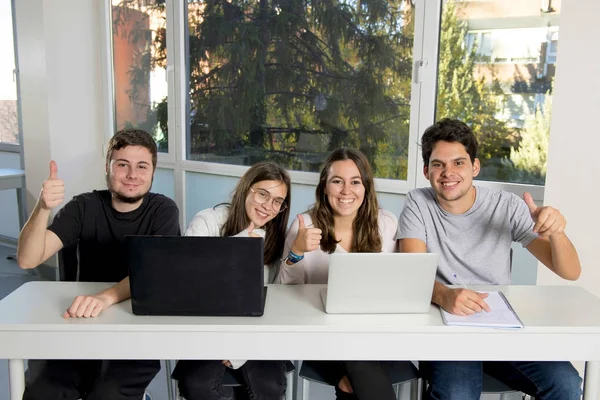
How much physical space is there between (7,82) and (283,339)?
4745 millimetres

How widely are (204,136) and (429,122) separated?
1.75 meters

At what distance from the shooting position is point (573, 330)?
1.50 metres

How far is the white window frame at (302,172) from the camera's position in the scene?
3070 mm

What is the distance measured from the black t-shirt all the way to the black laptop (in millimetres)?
541

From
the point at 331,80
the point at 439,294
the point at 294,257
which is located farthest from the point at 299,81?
the point at 439,294

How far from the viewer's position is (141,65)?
438 centimetres

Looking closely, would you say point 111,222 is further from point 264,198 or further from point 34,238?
point 264,198

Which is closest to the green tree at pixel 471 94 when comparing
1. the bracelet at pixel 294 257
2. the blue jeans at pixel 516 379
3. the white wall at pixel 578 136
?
the white wall at pixel 578 136

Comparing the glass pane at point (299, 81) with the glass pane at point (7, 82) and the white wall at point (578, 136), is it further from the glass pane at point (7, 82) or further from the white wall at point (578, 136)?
the glass pane at point (7, 82)

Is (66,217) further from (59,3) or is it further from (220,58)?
(59,3)

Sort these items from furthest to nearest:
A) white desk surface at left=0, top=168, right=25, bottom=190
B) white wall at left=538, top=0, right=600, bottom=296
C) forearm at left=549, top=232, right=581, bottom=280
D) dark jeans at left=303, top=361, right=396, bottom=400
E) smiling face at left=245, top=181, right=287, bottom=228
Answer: white desk surface at left=0, top=168, right=25, bottom=190
white wall at left=538, top=0, right=600, bottom=296
smiling face at left=245, top=181, right=287, bottom=228
forearm at left=549, top=232, right=581, bottom=280
dark jeans at left=303, top=361, right=396, bottom=400

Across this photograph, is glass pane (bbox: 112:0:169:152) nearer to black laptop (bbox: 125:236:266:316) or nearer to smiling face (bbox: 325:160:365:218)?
smiling face (bbox: 325:160:365:218)

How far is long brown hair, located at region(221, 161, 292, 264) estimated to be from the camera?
2.13m

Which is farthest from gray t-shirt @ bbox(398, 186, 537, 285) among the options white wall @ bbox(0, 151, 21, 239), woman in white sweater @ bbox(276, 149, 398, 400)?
white wall @ bbox(0, 151, 21, 239)
